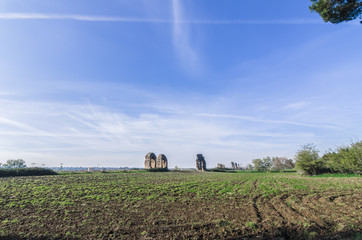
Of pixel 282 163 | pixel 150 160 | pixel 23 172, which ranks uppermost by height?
pixel 150 160

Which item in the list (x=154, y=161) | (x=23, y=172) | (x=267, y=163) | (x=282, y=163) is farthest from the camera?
(x=282, y=163)

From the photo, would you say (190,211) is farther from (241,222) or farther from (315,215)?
(315,215)

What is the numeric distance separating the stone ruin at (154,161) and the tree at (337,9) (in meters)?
53.2

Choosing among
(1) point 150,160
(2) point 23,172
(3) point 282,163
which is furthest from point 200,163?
(3) point 282,163

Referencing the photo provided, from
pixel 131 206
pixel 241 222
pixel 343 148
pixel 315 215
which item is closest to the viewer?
pixel 241 222

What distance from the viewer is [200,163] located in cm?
6644

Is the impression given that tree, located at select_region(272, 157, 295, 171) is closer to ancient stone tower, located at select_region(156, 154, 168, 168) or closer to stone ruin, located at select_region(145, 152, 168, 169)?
ancient stone tower, located at select_region(156, 154, 168, 168)

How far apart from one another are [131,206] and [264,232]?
7.52 m

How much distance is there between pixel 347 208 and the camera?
32.8 feet

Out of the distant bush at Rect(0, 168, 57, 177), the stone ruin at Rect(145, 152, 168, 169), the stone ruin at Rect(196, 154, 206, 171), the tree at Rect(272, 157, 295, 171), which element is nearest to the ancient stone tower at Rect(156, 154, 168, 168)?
the stone ruin at Rect(145, 152, 168, 169)

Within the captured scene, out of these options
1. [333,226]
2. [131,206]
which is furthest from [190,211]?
[333,226]

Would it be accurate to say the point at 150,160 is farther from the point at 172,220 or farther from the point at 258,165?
the point at 258,165

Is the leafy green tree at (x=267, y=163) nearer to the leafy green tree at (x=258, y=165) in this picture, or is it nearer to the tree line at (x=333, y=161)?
the leafy green tree at (x=258, y=165)

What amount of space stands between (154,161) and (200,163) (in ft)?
60.8
